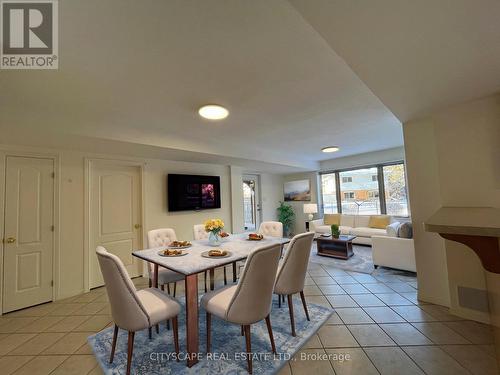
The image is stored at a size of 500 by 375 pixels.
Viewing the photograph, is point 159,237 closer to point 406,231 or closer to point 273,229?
point 273,229

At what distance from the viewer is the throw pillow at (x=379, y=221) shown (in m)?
5.11

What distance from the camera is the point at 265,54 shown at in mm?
1533

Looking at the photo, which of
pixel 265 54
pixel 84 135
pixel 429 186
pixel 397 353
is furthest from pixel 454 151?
pixel 84 135

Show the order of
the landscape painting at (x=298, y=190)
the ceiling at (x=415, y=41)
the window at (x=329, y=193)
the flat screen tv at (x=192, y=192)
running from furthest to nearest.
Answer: the landscape painting at (x=298, y=190), the window at (x=329, y=193), the flat screen tv at (x=192, y=192), the ceiling at (x=415, y=41)

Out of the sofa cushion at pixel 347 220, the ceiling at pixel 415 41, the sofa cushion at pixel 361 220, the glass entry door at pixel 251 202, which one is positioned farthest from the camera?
the glass entry door at pixel 251 202

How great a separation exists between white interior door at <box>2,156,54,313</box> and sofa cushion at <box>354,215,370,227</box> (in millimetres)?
6188

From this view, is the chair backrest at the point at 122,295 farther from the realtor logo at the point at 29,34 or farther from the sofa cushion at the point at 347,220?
the sofa cushion at the point at 347,220

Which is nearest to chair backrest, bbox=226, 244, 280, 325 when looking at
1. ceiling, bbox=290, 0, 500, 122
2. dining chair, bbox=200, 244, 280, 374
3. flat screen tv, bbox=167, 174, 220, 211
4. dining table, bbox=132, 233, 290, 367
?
dining chair, bbox=200, 244, 280, 374

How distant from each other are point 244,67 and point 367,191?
214 inches

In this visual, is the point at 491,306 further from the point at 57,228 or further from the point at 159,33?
the point at 57,228

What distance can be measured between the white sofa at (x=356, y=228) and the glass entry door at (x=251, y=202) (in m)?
1.65

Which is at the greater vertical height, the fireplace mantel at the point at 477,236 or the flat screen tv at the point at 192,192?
the flat screen tv at the point at 192,192

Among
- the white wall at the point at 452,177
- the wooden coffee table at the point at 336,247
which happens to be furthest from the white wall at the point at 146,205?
the white wall at the point at 452,177

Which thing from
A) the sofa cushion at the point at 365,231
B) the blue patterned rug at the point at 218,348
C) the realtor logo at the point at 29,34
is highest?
the realtor logo at the point at 29,34
